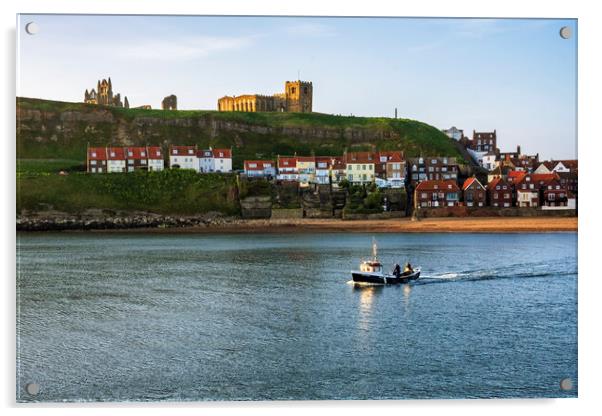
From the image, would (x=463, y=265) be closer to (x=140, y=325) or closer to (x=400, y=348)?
(x=400, y=348)

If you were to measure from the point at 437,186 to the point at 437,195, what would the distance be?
100cm

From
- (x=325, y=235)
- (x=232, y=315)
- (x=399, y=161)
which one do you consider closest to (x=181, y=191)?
(x=325, y=235)

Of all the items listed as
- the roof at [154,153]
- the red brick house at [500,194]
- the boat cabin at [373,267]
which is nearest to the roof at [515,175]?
the red brick house at [500,194]

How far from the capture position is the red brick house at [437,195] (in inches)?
909

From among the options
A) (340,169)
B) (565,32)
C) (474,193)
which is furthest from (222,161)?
(565,32)

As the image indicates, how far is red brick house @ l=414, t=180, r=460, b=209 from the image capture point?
2309 centimetres

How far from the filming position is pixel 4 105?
32.6 feet

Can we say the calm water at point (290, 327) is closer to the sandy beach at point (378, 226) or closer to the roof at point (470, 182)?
the sandy beach at point (378, 226)

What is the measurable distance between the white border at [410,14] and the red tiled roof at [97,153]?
22028 mm

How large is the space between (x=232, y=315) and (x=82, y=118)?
85.4 feet

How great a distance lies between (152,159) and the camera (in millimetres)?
32156

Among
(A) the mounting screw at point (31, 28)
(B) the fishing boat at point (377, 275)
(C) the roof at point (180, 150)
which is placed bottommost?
(B) the fishing boat at point (377, 275)

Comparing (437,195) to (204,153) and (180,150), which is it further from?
(180,150)

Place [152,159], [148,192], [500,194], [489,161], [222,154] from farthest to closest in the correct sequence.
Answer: [222,154] → [152,159] → [489,161] → [148,192] → [500,194]
